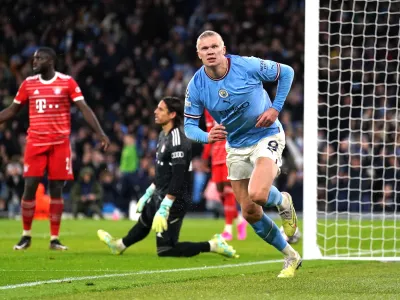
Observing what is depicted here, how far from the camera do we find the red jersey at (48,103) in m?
11.8

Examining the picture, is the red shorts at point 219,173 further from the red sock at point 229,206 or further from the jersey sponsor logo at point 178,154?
the jersey sponsor logo at point 178,154

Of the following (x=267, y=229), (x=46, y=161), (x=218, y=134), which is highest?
(x=218, y=134)

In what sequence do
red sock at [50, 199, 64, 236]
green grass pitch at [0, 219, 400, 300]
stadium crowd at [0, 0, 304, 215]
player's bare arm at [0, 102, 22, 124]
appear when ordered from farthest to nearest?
1. stadium crowd at [0, 0, 304, 215]
2. red sock at [50, 199, 64, 236]
3. player's bare arm at [0, 102, 22, 124]
4. green grass pitch at [0, 219, 400, 300]

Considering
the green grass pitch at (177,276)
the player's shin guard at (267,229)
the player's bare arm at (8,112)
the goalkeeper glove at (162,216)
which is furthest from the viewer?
the player's bare arm at (8,112)

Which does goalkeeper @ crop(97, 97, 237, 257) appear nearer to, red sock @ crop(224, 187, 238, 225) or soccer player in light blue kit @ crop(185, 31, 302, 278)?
soccer player in light blue kit @ crop(185, 31, 302, 278)

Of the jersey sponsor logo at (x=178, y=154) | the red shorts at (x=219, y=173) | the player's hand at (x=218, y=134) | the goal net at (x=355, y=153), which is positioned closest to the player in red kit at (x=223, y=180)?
the red shorts at (x=219, y=173)

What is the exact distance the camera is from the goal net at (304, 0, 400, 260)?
423 inches

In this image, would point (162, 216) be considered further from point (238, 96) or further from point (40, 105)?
point (40, 105)

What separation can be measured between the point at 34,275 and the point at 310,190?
3541mm

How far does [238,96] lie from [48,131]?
4.23 m

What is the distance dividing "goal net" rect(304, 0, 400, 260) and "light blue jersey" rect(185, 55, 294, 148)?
2456 mm

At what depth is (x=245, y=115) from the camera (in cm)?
823

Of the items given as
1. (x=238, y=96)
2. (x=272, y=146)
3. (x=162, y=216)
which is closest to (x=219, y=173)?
(x=162, y=216)

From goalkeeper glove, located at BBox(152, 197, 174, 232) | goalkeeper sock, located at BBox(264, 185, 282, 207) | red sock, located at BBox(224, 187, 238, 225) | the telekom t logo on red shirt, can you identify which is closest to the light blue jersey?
goalkeeper sock, located at BBox(264, 185, 282, 207)
